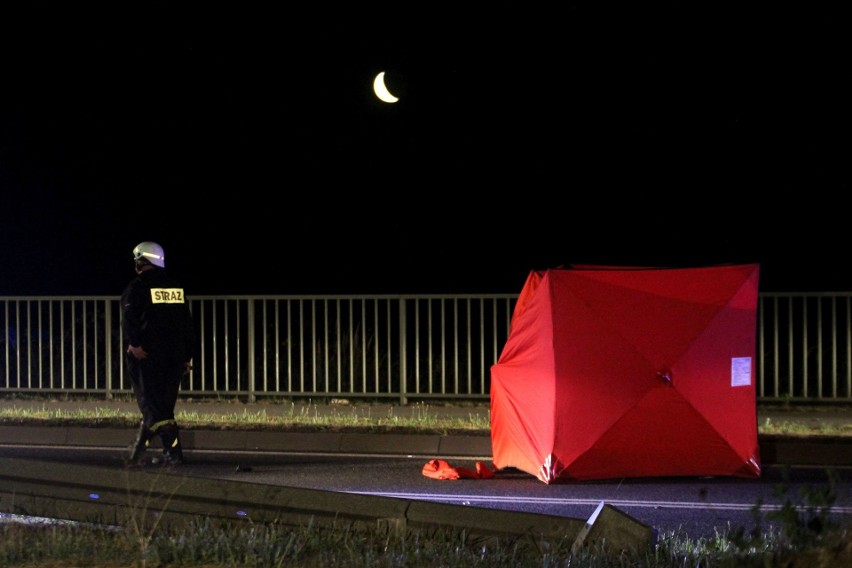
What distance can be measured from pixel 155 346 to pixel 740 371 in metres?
4.47

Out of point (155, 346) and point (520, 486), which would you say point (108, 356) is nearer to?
point (155, 346)

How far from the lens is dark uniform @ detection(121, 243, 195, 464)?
9.18 meters

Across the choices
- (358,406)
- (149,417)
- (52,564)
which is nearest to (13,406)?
(358,406)

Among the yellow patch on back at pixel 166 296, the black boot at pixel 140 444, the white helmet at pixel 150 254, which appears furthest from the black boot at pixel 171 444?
the white helmet at pixel 150 254

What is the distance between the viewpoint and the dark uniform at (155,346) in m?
9.18

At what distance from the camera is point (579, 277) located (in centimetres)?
884

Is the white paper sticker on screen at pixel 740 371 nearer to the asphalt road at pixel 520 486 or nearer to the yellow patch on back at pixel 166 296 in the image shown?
the asphalt road at pixel 520 486

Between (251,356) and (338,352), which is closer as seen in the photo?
(251,356)

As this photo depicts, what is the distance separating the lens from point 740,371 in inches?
351

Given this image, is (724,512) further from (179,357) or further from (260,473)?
(179,357)

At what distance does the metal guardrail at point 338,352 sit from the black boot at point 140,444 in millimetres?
4277

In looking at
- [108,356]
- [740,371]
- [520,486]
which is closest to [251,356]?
[108,356]

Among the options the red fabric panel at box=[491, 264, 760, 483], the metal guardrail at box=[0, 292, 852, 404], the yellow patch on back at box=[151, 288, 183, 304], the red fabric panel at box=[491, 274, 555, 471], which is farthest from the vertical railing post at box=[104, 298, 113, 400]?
the red fabric panel at box=[491, 264, 760, 483]

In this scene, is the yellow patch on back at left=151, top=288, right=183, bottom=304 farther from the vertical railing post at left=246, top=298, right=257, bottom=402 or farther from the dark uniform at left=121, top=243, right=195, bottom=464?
the vertical railing post at left=246, top=298, right=257, bottom=402
